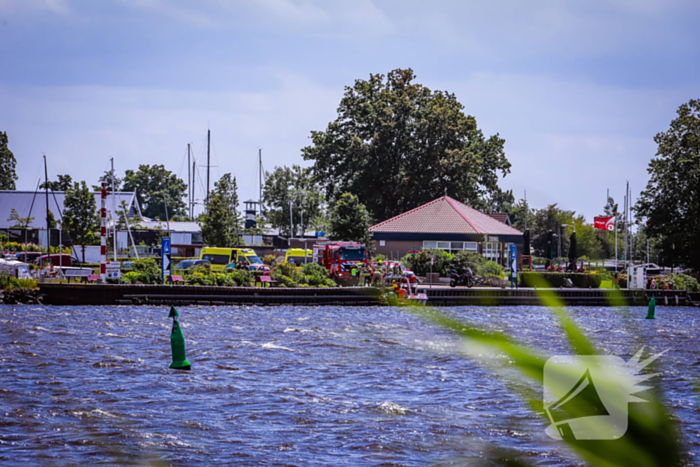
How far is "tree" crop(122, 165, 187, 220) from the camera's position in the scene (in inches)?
5440

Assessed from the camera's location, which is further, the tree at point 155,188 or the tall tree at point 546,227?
the tree at point 155,188

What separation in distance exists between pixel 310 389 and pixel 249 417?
242cm

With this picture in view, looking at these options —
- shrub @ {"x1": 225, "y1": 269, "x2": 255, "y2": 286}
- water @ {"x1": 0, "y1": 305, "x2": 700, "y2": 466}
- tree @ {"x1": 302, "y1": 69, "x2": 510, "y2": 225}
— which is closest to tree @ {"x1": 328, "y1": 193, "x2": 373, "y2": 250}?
tree @ {"x1": 302, "y1": 69, "x2": 510, "y2": 225}

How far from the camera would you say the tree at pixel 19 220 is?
6662 cm

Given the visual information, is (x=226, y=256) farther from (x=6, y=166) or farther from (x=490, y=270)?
(x=6, y=166)

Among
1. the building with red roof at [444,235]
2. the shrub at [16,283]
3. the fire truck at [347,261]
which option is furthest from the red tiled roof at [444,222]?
the shrub at [16,283]

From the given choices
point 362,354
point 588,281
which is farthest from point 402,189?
point 362,354

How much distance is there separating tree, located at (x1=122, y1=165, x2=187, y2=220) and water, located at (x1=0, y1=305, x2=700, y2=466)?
120 meters

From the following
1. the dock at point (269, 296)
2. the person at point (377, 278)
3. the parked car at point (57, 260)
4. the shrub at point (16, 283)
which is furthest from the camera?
the parked car at point (57, 260)

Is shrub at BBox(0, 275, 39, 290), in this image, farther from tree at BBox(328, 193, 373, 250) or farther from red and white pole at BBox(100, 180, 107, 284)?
tree at BBox(328, 193, 373, 250)

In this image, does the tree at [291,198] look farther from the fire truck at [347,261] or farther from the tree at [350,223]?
the fire truck at [347,261]

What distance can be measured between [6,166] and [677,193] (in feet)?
312

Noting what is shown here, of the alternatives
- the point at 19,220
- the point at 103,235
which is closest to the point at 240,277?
the point at 103,235

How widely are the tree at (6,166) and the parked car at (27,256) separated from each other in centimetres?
6619
